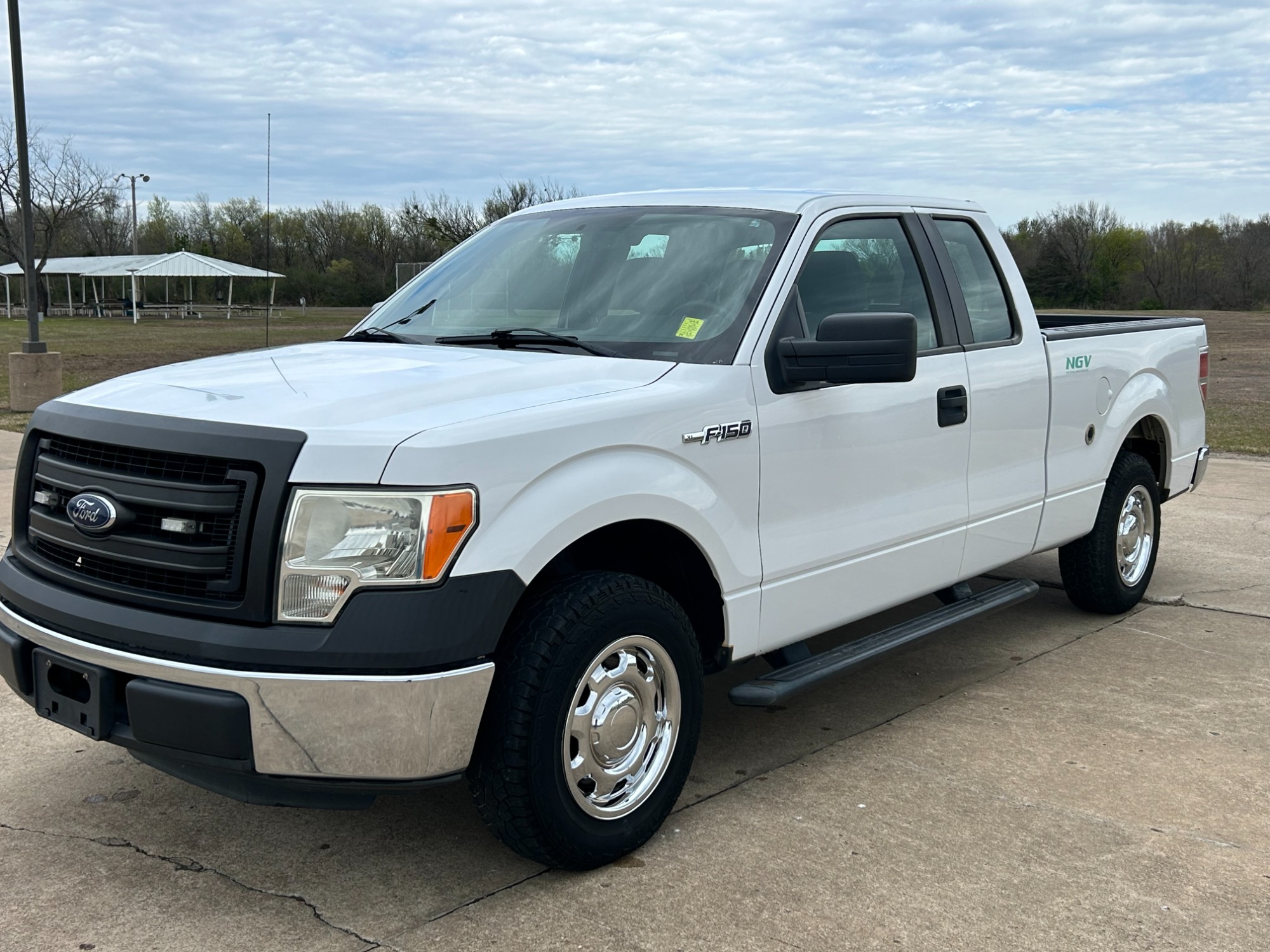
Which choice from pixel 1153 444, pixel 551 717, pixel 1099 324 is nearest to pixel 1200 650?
pixel 1153 444

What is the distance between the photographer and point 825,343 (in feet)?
12.3

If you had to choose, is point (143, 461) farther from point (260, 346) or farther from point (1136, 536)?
point (260, 346)

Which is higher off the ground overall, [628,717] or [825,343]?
[825,343]

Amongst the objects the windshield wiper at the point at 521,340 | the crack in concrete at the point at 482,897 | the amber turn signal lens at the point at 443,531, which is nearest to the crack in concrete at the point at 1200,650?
the windshield wiper at the point at 521,340

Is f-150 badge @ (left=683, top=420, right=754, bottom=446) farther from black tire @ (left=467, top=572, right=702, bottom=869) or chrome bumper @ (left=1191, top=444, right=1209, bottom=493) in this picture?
chrome bumper @ (left=1191, top=444, right=1209, bottom=493)

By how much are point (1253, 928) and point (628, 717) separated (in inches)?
65.1

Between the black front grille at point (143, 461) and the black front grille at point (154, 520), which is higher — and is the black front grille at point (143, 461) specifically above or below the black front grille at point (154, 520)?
above

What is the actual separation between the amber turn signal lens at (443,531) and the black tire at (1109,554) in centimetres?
382

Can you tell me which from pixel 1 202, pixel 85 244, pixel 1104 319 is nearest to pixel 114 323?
pixel 1 202

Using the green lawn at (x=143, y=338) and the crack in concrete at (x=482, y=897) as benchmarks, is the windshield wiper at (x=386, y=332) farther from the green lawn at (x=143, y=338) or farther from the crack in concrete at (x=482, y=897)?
the green lawn at (x=143, y=338)

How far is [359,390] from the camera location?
3320mm

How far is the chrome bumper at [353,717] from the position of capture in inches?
115

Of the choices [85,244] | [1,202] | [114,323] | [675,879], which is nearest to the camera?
[675,879]

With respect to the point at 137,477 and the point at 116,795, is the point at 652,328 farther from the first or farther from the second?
the point at 116,795
